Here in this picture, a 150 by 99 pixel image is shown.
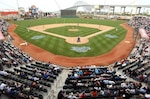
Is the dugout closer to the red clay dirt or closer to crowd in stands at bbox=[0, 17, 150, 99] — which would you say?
the red clay dirt

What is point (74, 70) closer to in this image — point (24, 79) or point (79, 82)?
point (79, 82)

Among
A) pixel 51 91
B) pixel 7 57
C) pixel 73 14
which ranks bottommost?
pixel 51 91

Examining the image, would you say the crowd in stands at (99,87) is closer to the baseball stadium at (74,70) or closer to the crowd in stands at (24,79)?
the baseball stadium at (74,70)

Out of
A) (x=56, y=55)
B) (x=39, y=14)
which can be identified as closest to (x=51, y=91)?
(x=56, y=55)

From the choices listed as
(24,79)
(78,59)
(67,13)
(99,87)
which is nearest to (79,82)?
(99,87)

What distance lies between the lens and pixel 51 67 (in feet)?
91.4

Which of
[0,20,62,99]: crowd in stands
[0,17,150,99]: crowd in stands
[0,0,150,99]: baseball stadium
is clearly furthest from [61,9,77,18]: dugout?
[0,17,150,99]: crowd in stands

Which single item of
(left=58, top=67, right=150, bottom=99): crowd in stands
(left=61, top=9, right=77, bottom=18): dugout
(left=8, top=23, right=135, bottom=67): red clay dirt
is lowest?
(left=58, top=67, right=150, bottom=99): crowd in stands

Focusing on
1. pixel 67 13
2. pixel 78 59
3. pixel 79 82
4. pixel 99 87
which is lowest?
pixel 99 87

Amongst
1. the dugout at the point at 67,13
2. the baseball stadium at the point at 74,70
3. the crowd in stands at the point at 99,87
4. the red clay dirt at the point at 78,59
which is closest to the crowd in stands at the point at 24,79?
the baseball stadium at the point at 74,70

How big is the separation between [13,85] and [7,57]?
39.6 ft

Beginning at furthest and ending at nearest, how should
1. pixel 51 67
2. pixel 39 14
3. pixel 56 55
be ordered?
pixel 39 14, pixel 56 55, pixel 51 67

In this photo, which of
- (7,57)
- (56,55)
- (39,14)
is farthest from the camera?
(39,14)

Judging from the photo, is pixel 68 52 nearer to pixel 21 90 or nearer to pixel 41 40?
pixel 41 40
